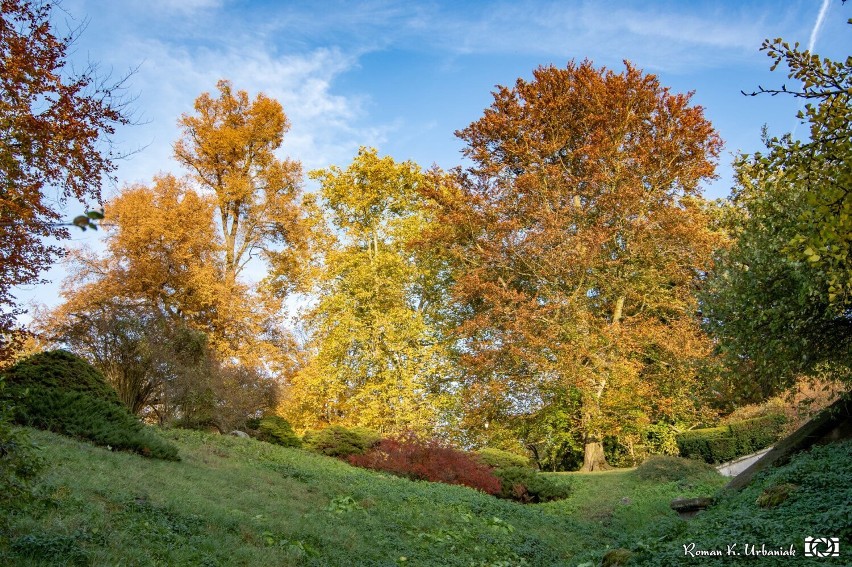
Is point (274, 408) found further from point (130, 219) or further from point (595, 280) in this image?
point (595, 280)

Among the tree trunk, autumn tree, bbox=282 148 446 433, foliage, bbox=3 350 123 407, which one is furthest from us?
autumn tree, bbox=282 148 446 433

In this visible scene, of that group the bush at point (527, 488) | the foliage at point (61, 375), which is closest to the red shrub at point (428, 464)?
the bush at point (527, 488)

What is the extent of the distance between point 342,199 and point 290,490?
18.0m

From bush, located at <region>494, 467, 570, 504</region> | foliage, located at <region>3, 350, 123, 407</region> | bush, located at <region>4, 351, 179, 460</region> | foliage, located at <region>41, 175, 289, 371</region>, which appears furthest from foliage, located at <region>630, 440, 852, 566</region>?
foliage, located at <region>41, 175, 289, 371</region>

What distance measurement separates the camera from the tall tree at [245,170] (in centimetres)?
2586

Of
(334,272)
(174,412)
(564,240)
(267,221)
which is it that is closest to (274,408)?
(174,412)

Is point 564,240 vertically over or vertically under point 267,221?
under

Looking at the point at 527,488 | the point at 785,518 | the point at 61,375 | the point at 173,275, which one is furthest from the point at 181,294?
the point at 785,518

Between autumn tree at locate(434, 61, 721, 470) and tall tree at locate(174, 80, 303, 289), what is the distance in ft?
25.0

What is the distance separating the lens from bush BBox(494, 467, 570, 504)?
51.2 feet

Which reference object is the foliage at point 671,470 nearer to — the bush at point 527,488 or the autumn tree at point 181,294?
the bush at point 527,488

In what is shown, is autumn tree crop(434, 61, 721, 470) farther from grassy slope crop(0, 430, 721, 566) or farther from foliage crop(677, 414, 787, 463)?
grassy slope crop(0, 430, 721, 566)

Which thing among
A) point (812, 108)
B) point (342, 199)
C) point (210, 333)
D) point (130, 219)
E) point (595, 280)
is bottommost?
point (812, 108)

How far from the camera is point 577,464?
2581 cm
